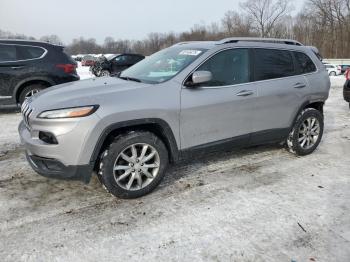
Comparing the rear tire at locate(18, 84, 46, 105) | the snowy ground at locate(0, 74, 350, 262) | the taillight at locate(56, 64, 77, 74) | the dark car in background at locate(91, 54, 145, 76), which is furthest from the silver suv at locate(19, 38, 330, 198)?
the dark car in background at locate(91, 54, 145, 76)

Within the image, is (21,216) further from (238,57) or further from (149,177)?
(238,57)

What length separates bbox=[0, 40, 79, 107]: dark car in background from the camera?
26.0 ft

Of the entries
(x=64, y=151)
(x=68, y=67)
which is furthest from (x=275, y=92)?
(x=68, y=67)

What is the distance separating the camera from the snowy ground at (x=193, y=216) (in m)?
2.93

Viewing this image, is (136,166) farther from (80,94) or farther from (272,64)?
(272,64)

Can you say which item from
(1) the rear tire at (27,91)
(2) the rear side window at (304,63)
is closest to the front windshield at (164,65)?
(2) the rear side window at (304,63)

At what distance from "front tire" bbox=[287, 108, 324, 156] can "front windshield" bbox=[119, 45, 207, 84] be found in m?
1.97

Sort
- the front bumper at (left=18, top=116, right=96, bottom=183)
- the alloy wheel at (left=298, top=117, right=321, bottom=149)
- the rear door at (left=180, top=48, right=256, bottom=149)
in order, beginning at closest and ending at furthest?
the front bumper at (left=18, top=116, right=96, bottom=183), the rear door at (left=180, top=48, right=256, bottom=149), the alloy wheel at (left=298, top=117, right=321, bottom=149)

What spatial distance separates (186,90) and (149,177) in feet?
3.45

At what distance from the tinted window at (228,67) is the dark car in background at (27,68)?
5232 mm

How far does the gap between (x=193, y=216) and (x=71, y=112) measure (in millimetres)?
1568

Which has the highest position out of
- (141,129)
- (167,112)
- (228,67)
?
(228,67)

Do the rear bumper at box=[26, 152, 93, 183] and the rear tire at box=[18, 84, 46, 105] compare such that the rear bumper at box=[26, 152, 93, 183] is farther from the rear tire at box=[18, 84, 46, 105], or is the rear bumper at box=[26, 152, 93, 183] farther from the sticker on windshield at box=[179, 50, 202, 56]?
the rear tire at box=[18, 84, 46, 105]

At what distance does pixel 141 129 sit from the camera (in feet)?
12.5
